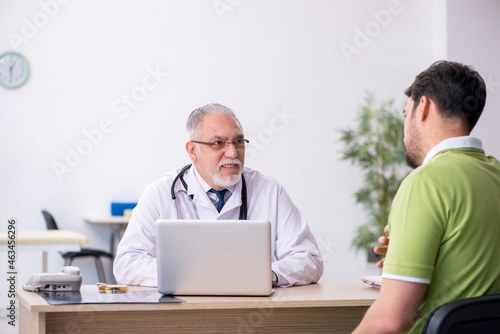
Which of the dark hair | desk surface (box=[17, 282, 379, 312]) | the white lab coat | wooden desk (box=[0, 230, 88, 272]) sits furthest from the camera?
wooden desk (box=[0, 230, 88, 272])

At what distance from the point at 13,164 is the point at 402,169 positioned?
4.28 m

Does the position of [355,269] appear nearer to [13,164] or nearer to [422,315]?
[13,164]

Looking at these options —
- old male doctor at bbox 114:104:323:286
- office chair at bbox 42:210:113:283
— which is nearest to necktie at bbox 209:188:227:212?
old male doctor at bbox 114:104:323:286

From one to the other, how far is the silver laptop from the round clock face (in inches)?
Answer: 213

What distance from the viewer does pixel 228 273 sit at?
2.10 metres

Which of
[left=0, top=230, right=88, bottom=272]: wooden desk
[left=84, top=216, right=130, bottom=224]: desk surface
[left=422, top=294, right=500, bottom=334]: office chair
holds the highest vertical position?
[left=422, top=294, right=500, bottom=334]: office chair

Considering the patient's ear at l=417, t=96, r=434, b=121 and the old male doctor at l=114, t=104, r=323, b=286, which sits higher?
the patient's ear at l=417, t=96, r=434, b=121

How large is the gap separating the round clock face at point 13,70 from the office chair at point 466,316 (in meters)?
6.33

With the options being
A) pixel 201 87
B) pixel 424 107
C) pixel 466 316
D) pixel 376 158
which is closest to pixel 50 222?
pixel 201 87

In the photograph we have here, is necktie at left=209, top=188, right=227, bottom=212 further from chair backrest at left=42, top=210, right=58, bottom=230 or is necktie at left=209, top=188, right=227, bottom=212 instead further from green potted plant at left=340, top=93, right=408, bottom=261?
green potted plant at left=340, top=93, right=408, bottom=261

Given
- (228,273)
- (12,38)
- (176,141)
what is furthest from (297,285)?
(12,38)

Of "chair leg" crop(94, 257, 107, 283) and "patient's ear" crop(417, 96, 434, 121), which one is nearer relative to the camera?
"patient's ear" crop(417, 96, 434, 121)

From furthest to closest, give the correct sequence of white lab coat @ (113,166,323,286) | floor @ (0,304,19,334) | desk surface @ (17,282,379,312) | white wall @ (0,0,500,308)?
1. white wall @ (0,0,500,308)
2. floor @ (0,304,19,334)
3. white lab coat @ (113,166,323,286)
4. desk surface @ (17,282,379,312)

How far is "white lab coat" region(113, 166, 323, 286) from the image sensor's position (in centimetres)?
256
